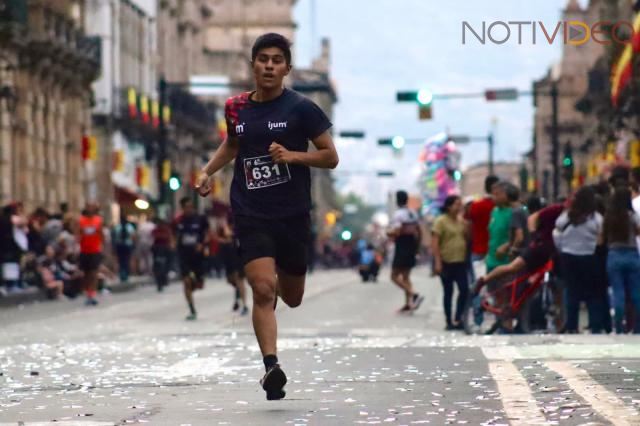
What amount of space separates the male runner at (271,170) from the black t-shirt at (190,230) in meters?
15.2

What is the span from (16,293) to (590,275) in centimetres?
1593

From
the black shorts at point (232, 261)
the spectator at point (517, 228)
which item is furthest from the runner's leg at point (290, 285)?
the black shorts at point (232, 261)

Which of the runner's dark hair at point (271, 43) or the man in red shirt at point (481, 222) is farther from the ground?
the runner's dark hair at point (271, 43)

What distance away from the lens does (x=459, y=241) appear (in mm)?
23406

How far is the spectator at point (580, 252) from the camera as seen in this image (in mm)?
19750

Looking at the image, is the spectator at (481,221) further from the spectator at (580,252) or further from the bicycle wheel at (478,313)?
the spectator at (580,252)

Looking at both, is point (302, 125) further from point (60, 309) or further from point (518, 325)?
point (60, 309)

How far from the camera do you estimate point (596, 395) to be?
34.2 feet

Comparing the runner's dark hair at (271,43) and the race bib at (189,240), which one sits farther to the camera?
the race bib at (189,240)

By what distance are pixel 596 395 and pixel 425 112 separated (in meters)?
44.8

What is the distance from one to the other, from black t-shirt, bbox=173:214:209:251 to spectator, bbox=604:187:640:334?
7.92m

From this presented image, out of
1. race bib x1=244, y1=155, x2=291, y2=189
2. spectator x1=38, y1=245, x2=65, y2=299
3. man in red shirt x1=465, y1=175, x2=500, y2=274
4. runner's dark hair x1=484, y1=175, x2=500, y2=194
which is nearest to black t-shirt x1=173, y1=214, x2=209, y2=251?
man in red shirt x1=465, y1=175, x2=500, y2=274

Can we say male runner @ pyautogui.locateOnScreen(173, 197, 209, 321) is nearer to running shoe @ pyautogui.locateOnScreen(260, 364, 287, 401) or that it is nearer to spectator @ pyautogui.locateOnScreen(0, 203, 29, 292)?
spectator @ pyautogui.locateOnScreen(0, 203, 29, 292)

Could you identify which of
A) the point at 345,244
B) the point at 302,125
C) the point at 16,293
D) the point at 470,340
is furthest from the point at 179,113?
the point at 302,125
